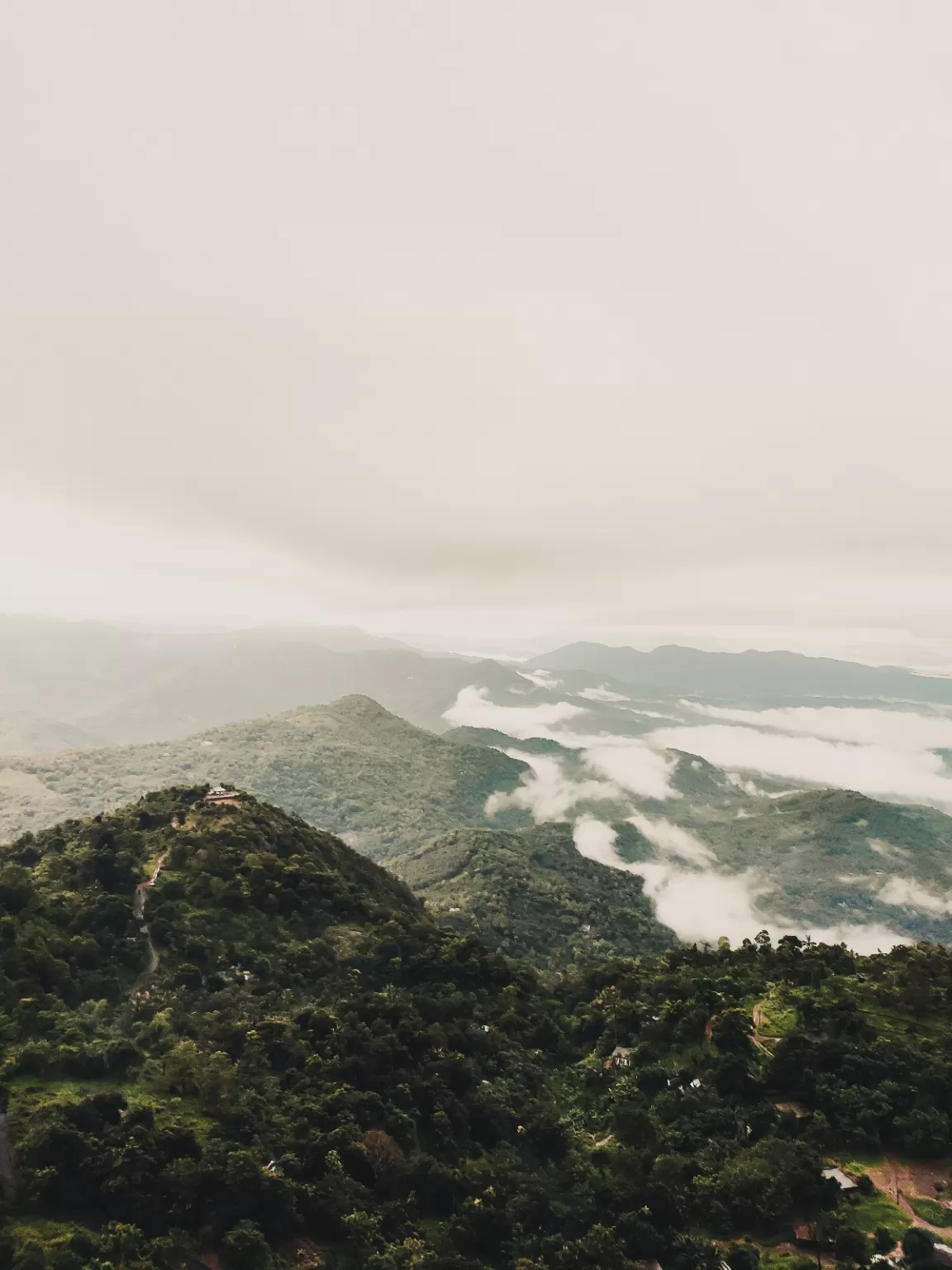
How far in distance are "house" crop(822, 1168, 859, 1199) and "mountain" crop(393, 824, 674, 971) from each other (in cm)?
9797

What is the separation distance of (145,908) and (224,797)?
3324 centimetres

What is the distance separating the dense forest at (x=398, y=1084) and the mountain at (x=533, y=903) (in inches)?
2598

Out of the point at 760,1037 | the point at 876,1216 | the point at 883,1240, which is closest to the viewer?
the point at 883,1240

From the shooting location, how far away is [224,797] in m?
96.1

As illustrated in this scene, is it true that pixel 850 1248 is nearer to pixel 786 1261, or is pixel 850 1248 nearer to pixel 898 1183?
pixel 786 1261

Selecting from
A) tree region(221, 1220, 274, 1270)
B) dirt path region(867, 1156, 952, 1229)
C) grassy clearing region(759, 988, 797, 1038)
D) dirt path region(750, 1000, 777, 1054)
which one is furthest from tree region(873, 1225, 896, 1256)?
tree region(221, 1220, 274, 1270)

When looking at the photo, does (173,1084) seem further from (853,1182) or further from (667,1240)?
(853,1182)

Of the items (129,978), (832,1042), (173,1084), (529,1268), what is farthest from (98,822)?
(832,1042)

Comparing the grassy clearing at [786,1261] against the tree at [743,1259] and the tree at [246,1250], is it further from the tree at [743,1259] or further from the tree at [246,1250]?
the tree at [246,1250]

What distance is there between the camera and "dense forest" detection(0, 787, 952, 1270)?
30.6m

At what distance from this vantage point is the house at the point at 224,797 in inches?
3575

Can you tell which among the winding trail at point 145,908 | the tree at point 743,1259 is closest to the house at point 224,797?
the winding trail at point 145,908

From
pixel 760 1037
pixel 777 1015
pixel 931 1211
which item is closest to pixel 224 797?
pixel 760 1037

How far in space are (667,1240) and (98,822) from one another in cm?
7650
